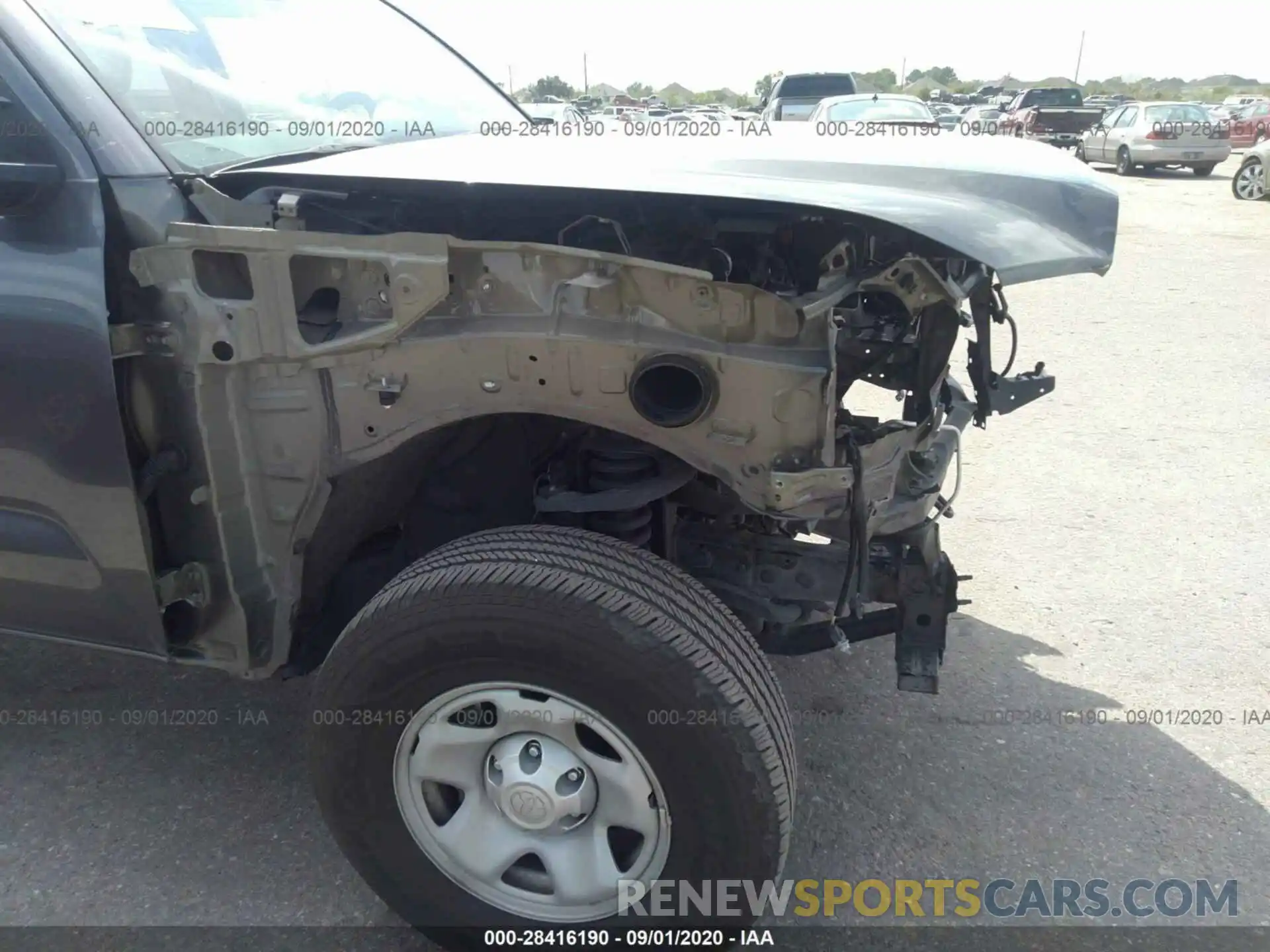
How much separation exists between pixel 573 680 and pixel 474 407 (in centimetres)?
60

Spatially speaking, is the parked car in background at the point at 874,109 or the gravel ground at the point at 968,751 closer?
the gravel ground at the point at 968,751

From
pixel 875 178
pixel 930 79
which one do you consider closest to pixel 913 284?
pixel 875 178

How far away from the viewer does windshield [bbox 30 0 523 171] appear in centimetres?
224

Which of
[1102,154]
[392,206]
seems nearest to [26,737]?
[392,206]

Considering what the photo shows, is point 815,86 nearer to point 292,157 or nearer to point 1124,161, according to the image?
point 1124,161

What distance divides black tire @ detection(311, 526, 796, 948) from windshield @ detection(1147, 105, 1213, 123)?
22288mm

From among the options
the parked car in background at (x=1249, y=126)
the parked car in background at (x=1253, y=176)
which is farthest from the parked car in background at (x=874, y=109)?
the parked car in background at (x=1249, y=126)

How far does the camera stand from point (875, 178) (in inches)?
80.1

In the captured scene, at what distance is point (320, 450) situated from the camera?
2.16 metres

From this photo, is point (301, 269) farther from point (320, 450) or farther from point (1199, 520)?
point (1199, 520)

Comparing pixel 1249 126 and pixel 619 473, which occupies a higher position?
pixel 1249 126

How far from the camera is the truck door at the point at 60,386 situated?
6.66 ft

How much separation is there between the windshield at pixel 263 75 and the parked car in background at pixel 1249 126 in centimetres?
2960

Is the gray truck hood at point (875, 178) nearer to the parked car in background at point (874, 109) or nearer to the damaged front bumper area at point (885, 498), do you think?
→ the damaged front bumper area at point (885, 498)
